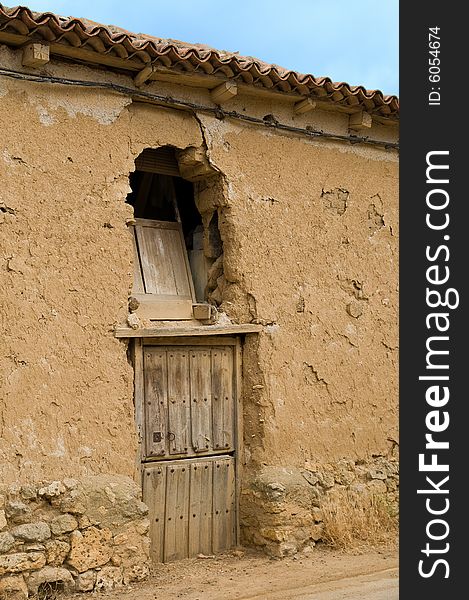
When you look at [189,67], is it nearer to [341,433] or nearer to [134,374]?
[134,374]

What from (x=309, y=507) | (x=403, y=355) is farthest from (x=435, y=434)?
(x=309, y=507)

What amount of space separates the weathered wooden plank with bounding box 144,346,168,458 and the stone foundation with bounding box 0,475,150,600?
0.53 meters

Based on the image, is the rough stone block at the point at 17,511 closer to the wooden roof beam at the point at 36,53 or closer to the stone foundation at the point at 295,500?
the stone foundation at the point at 295,500

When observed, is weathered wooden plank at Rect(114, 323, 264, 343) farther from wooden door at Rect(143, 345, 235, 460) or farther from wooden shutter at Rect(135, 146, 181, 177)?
wooden shutter at Rect(135, 146, 181, 177)

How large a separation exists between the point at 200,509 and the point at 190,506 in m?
0.11

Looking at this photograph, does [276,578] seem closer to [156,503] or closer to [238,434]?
[156,503]

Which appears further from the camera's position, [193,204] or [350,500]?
[193,204]

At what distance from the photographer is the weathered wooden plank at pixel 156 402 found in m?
6.80

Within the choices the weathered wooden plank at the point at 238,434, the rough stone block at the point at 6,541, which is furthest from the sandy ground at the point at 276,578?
the rough stone block at the point at 6,541

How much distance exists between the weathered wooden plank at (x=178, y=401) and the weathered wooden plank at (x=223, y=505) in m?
0.42

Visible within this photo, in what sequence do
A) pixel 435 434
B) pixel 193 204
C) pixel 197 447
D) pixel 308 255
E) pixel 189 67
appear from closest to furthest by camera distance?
pixel 435 434 < pixel 189 67 < pixel 197 447 < pixel 308 255 < pixel 193 204

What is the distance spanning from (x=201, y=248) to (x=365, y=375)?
6.64 feet

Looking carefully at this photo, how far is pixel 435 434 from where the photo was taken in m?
5.52

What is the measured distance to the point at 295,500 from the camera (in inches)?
283
